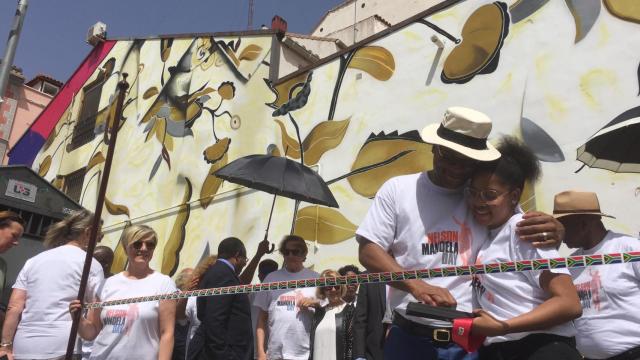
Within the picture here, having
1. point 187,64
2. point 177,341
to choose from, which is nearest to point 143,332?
point 177,341

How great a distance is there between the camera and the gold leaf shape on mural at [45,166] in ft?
54.5

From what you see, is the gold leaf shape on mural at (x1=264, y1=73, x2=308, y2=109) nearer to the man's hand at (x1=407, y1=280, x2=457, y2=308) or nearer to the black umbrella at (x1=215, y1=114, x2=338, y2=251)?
the black umbrella at (x1=215, y1=114, x2=338, y2=251)

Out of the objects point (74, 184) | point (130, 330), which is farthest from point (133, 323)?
point (74, 184)

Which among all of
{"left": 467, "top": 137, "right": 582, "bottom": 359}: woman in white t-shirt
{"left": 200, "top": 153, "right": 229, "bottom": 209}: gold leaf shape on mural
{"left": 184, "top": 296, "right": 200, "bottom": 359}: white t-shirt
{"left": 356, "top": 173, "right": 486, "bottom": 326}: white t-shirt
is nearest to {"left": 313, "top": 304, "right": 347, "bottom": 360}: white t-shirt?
{"left": 184, "top": 296, "right": 200, "bottom": 359}: white t-shirt

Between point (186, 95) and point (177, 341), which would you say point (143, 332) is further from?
point (186, 95)

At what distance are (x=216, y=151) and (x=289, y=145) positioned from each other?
2044mm

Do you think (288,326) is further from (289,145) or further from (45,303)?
(289,145)

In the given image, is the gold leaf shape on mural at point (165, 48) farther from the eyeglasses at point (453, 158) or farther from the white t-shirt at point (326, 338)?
the eyeglasses at point (453, 158)

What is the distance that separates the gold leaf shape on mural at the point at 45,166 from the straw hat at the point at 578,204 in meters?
16.2

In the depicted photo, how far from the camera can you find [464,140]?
2.39 m

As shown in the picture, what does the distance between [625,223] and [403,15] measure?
1537 centimetres

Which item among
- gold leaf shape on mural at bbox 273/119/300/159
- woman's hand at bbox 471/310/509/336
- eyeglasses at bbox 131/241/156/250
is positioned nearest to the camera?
woman's hand at bbox 471/310/509/336

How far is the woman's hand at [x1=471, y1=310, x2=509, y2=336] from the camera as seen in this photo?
6.91ft

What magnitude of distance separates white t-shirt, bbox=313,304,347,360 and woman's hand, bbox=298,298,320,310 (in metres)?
0.14
